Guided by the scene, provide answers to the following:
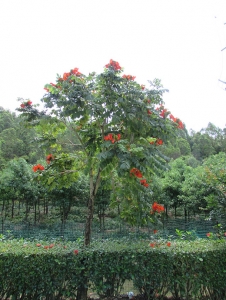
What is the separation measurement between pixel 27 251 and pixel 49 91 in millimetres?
2375

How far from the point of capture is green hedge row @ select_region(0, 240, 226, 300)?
12.2 ft

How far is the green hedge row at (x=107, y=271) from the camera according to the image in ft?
12.2

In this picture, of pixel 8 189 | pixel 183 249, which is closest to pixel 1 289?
pixel 183 249

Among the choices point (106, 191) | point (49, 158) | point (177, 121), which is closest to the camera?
point (177, 121)

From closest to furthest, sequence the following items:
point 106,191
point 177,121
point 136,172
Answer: point 136,172 → point 177,121 → point 106,191

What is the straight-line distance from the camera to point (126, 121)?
409cm

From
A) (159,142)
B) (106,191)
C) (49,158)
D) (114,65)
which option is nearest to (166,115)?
(159,142)

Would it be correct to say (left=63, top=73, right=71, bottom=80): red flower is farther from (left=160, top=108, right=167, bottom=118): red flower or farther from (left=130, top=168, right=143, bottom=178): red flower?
(left=130, top=168, right=143, bottom=178): red flower

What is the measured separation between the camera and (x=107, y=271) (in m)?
3.77

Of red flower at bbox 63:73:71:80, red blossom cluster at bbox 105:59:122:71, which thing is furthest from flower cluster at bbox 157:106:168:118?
red flower at bbox 63:73:71:80

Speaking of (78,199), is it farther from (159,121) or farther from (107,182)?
(159,121)

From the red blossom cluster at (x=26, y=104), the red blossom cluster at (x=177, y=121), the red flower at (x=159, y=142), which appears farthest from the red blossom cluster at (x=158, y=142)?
the red blossom cluster at (x=26, y=104)

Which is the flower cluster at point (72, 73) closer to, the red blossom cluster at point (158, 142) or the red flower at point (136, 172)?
the red blossom cluster at point (158, 142)

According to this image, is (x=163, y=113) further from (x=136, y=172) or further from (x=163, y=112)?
(x=136, y=172)
